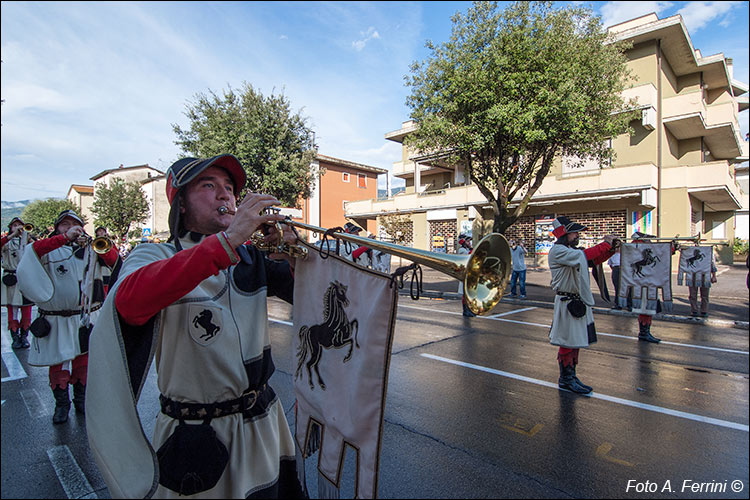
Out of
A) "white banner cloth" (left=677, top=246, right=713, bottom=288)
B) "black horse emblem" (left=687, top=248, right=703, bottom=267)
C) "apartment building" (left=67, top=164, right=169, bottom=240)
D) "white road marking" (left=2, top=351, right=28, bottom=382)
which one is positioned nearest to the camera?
"white road marking" (left=2, top=351, right=28, bottom=382)

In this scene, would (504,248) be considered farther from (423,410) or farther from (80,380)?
(80,380)

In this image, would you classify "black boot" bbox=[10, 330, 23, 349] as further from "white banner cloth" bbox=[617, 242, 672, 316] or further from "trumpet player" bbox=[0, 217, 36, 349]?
Result: "white banner cloth" bbox=[617, 242, 672, 316]

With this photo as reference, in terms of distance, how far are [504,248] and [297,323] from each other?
0.98 meters

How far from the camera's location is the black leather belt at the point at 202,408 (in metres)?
1.63

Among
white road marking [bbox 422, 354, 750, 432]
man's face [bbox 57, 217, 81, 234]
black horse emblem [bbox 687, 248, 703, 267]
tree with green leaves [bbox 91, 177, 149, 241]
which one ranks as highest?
tree with green leaves [bbox 91, 177, 149, 241]

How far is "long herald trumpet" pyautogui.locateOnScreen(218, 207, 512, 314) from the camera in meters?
1.45

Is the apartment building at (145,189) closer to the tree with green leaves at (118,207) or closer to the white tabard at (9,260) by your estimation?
the tree with green leaves at (118,207)

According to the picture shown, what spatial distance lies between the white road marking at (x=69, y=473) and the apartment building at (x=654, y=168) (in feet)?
56.9

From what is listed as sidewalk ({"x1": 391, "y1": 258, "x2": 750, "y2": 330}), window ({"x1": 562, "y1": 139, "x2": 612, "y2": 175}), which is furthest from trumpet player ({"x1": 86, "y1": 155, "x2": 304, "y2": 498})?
window ({"x1": 562, "y1": 139, "x2": 612, "y2": 175})

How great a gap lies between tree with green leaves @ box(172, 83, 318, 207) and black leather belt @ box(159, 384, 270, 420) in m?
16.4

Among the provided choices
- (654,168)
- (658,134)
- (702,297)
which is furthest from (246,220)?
(658,134)

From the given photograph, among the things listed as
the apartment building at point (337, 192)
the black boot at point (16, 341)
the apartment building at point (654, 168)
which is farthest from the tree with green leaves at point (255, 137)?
the apartment building at point (337, 192)

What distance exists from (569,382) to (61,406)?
5815 mm

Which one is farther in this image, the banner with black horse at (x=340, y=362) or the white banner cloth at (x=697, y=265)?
the white banner cloth at (x=697, y=265)
